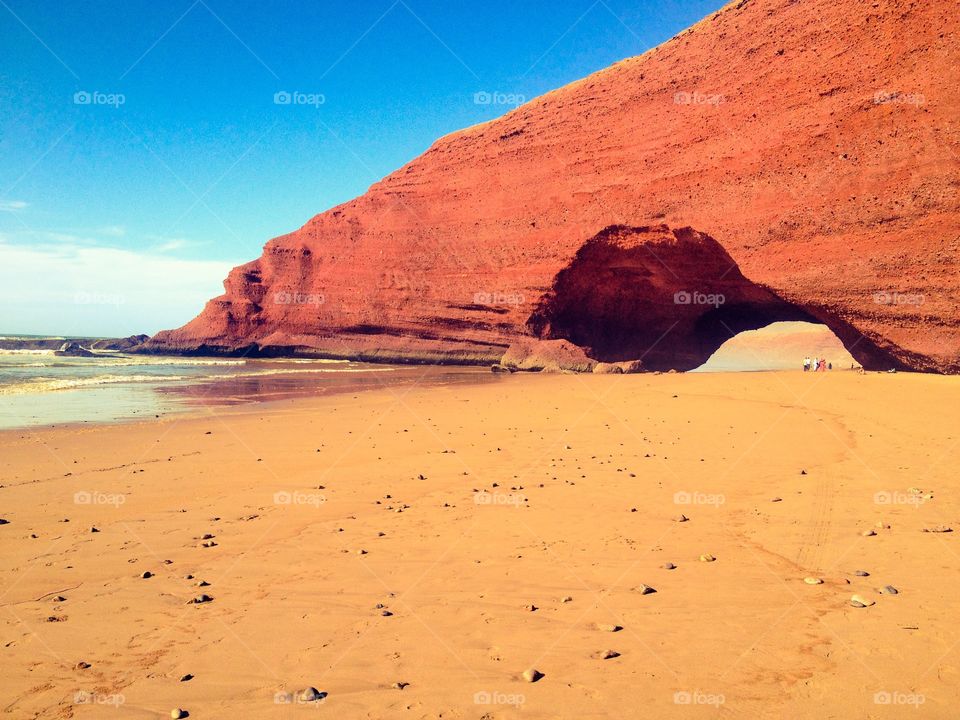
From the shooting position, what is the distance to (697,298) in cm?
2783

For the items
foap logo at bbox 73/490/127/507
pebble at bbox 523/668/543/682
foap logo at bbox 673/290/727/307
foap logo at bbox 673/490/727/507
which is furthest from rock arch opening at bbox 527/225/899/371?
pebble at bbox 523/668/543/682

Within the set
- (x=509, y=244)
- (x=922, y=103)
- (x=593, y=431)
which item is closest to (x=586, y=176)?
(x=509, y=244)

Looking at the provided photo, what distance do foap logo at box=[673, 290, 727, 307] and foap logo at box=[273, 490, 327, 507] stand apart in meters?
24.3

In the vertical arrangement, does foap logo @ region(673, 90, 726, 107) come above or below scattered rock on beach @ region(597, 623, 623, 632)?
above

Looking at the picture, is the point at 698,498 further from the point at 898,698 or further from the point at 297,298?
the point at 297,298

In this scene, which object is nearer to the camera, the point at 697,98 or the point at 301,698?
the point at 301,698

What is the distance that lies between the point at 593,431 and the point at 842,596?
6.73 m

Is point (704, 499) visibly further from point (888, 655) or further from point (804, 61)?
point (804, 61)

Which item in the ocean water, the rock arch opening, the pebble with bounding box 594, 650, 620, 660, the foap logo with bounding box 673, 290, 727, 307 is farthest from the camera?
the foap logo with bounding box 673, 290, 727, 307

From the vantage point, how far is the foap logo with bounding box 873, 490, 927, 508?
6.04 metres

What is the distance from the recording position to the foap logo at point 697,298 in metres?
27.3

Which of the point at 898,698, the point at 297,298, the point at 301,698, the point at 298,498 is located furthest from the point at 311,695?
the point at 297,298
